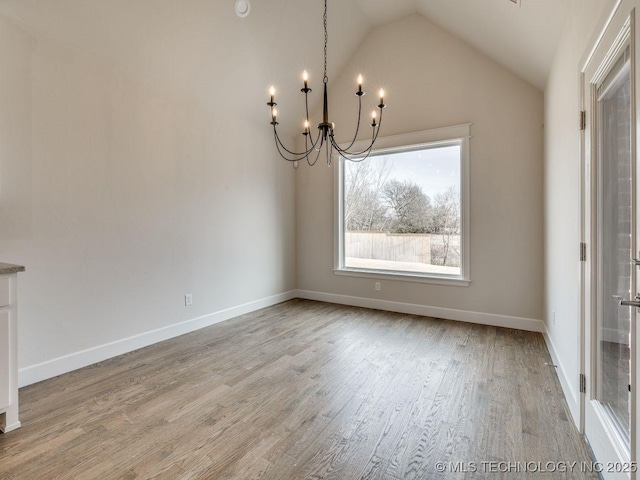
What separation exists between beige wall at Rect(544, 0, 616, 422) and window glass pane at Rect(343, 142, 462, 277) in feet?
4.01

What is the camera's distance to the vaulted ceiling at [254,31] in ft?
8.49

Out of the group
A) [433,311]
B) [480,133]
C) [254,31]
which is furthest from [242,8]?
[433,311]

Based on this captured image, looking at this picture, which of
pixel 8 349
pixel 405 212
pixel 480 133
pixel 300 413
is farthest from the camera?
pixel 405 212

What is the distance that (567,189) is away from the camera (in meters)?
2.34

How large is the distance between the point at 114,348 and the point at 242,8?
11.7 feet

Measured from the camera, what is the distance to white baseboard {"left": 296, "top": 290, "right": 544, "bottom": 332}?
12.5ft

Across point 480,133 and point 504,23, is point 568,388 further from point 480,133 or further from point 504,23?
point 504,23

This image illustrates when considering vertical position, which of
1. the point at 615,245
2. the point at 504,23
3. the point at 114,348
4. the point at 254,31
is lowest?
the point at 114,348

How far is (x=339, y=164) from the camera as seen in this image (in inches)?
201

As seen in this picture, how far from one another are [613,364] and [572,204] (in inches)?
42.2

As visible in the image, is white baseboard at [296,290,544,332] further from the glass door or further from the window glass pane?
the glass door

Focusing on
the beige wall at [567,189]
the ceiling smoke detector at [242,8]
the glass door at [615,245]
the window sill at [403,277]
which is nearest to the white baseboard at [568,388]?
the beige wall at [567,189]

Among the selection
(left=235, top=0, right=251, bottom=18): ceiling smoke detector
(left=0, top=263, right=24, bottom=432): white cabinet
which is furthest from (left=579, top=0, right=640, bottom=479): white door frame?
(left=0, top=263, right=24, bottom=432): white cabinet

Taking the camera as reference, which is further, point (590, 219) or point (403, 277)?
point (403, 277)
